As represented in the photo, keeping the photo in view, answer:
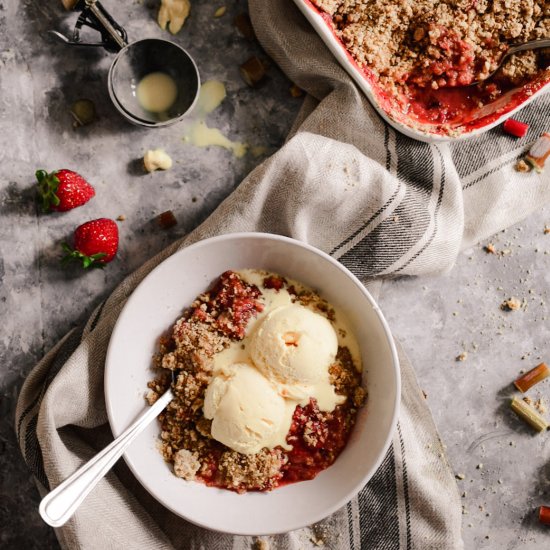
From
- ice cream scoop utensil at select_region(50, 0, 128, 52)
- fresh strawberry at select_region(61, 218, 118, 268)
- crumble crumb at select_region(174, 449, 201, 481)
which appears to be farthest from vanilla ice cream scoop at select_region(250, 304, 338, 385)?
ice cream scoop utensil at select_region(50, 0, 128, 52)

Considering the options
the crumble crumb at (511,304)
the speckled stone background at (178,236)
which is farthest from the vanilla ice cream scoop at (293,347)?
the crumble crumb at (511,304)

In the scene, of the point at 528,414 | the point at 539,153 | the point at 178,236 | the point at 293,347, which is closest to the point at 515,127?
the point at 539,153

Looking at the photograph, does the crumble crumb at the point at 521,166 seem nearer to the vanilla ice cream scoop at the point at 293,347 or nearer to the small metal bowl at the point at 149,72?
the vanilla ice cream scoop at the point at 293,347

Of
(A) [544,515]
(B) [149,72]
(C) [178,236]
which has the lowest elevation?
(A) [544,515]

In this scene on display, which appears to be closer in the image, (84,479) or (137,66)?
(84,479)

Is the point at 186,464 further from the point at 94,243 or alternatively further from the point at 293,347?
the point at 94,243

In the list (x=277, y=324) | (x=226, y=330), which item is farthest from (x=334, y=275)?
(x=226, y=330)

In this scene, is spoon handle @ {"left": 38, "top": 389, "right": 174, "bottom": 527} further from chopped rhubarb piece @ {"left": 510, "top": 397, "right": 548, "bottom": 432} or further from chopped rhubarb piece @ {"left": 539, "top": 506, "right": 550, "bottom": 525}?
chopped rhubarb piece @ {"left": 539, "top": 506, "right": 550, "bottom": 525}
